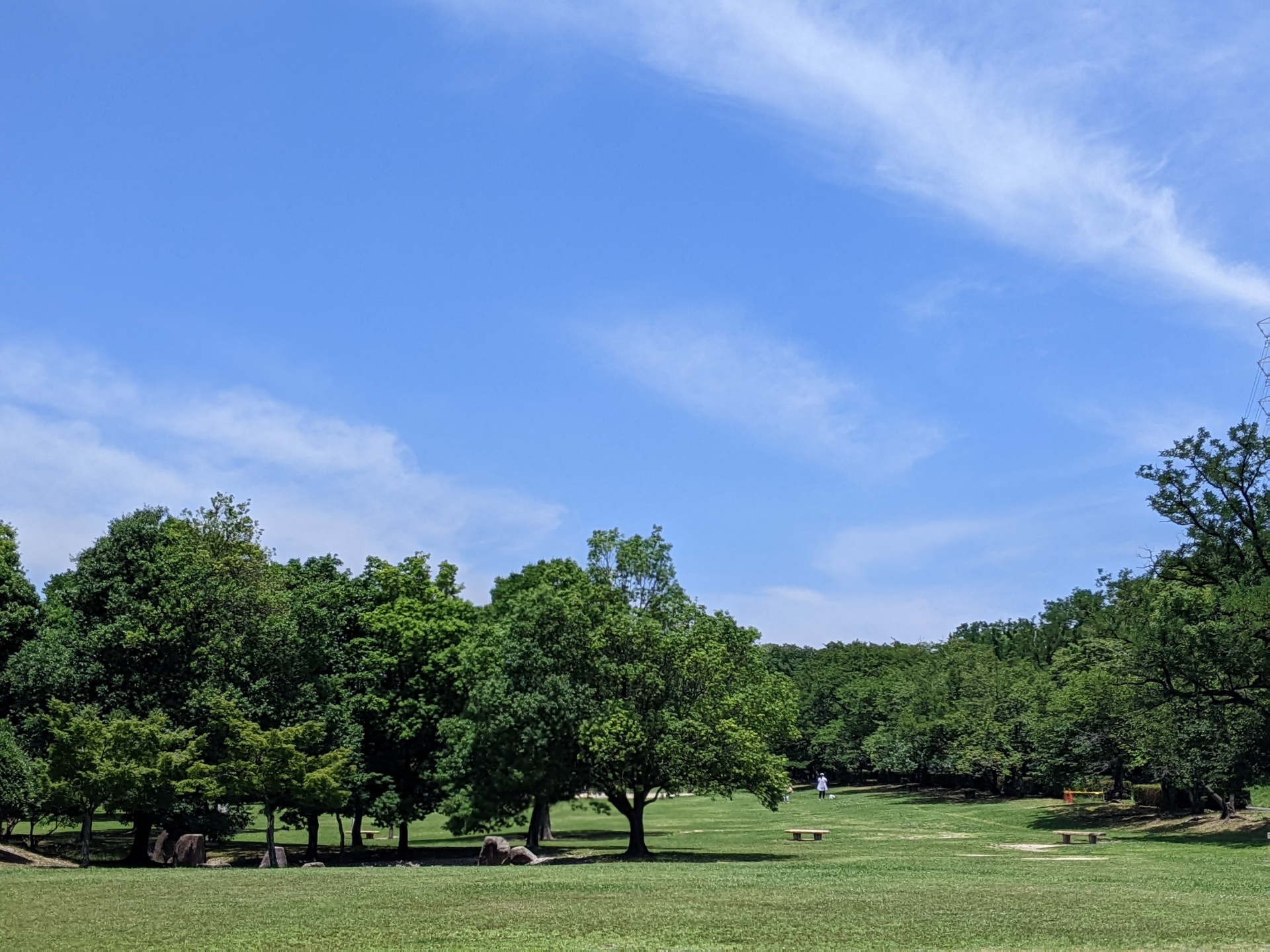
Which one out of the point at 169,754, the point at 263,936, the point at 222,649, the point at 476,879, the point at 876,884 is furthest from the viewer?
the point at 222,649

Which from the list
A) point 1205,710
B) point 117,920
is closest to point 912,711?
point 1205,710

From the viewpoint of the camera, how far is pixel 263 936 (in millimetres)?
16906

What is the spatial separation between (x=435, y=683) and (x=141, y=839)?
11633 mm

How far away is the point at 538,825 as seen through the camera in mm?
45188

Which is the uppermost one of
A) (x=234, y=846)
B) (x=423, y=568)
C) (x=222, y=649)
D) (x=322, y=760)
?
(x=423, y=568)

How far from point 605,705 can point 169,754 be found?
43.9 feet

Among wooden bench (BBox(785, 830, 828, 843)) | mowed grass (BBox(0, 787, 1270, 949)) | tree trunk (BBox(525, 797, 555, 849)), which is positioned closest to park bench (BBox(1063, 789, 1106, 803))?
mowed grass (BBox(0, 787, 1270, 949))

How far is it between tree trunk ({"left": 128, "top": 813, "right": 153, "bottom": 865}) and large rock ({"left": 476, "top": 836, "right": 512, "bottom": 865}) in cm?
1226

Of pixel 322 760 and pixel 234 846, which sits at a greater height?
pixel 322 760

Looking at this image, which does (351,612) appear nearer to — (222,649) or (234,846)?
(222,649)

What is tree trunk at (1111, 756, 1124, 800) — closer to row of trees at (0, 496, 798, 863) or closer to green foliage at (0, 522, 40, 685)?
row of trees at (0, 496, 798, 863)

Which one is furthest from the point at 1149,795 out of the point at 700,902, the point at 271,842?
the point at 700,902

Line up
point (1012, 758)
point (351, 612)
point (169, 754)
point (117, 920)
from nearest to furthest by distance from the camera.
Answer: point (117, 920)
point (169, 754)
point (351, 612)
point (1012, 758)

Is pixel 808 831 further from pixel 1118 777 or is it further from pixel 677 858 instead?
pixel 1118 777
